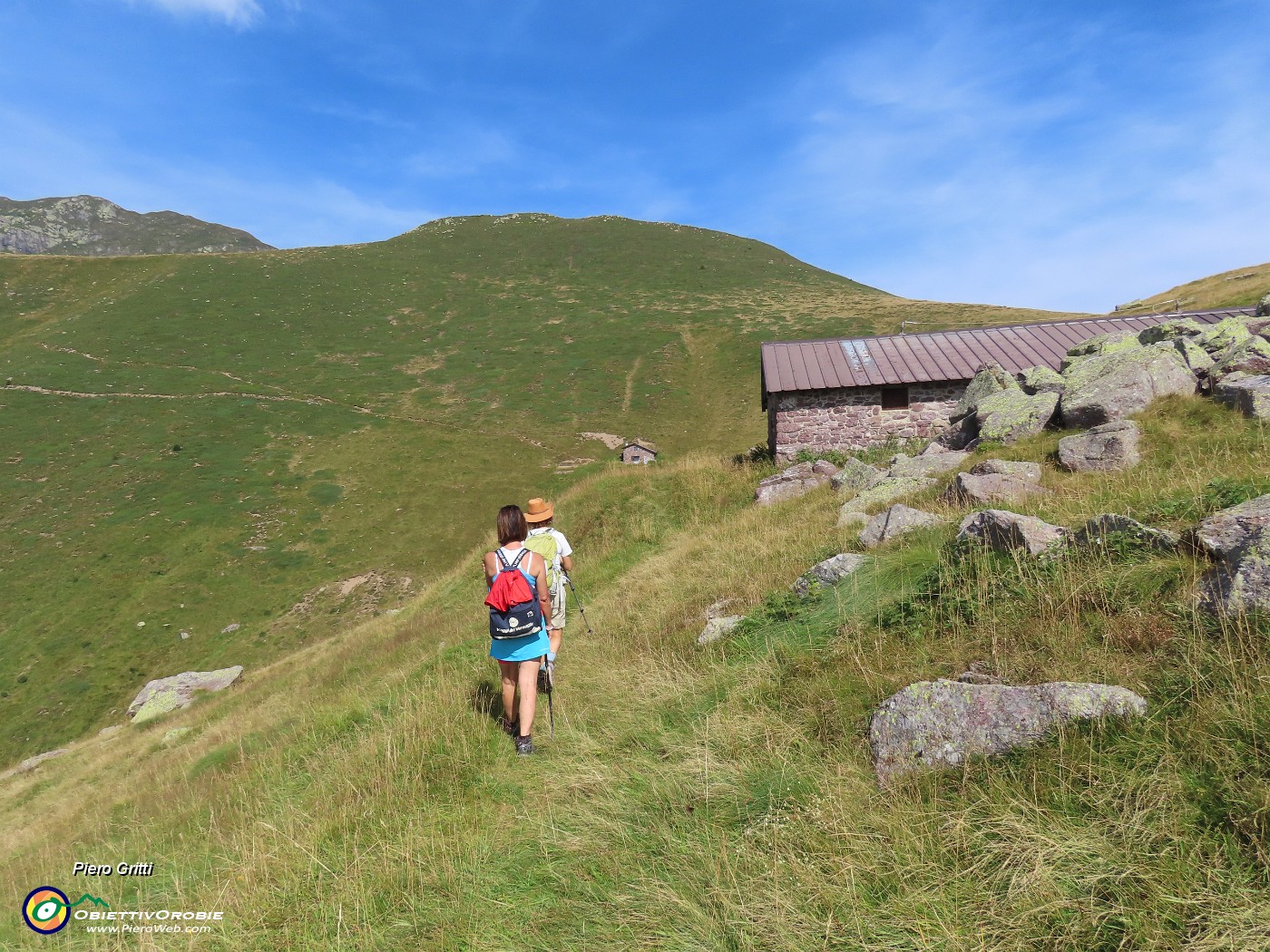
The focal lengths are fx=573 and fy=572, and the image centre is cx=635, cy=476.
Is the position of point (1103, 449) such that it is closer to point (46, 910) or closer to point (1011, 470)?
point (1011, 470)

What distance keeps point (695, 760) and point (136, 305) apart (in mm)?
89076

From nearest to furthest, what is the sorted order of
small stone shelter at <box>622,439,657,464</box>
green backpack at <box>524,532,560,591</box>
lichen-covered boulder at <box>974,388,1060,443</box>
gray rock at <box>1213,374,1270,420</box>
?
green backpack at <box>524,532,560,591</box> → gray rock at <box>1213,374,1270,420</box> → lichen-covered boulder at <box>974,388,1060,443</box> → small stone shelter at <box>622,439,657,464</box>

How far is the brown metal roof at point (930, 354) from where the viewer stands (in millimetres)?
20531

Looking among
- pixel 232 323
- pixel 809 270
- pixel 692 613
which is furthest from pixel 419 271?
pixel 692 613

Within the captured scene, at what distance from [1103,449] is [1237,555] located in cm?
582

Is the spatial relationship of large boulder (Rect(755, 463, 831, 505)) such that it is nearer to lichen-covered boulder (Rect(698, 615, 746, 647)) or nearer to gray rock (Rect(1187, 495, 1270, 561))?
lichen-covered boulder (Rect(698, 615, 746, 647))

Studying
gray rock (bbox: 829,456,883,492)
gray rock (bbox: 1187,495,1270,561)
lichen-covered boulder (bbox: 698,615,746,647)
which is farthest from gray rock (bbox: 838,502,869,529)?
gray rock (bbox: 1187,495,1270,561)

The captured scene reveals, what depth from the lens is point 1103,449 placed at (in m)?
8.58

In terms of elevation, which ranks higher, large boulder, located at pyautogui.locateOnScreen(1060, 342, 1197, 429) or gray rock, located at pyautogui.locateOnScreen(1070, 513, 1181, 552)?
large boulder, located at pyautogui.locateOnScreen(1060, 342, 1197, 429)

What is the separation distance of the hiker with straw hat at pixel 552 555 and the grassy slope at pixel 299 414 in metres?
25.6

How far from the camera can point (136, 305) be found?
220 feet

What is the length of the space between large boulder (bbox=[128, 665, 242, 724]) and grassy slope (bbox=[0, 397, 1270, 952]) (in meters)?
18.2

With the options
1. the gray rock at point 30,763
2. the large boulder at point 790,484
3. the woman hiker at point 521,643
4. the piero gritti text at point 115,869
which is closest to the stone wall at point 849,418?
the large boulder at point 790,484

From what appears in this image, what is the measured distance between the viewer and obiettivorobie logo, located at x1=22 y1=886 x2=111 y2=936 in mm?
4379
